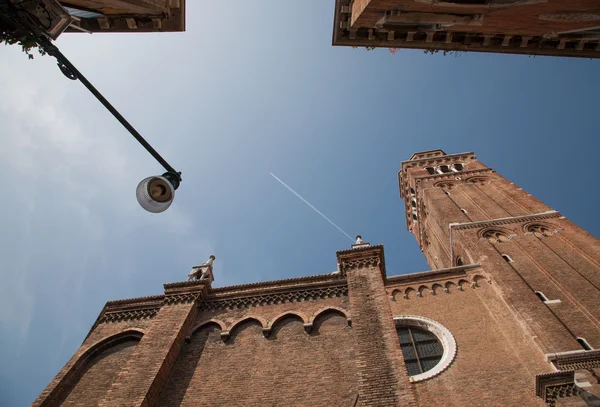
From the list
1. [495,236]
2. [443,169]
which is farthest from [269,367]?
[443,169]

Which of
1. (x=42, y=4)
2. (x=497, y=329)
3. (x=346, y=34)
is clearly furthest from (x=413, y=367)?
(x=42, y=4)

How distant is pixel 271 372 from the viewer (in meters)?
9.42

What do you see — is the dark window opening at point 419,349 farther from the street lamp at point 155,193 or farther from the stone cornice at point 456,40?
the street lamp at point 155,193

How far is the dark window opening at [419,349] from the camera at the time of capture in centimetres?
1321

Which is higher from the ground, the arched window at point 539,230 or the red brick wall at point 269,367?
the arched window at point 539,230

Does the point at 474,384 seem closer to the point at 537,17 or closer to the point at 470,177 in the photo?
the point at 537,17

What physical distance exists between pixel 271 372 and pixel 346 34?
384 inches

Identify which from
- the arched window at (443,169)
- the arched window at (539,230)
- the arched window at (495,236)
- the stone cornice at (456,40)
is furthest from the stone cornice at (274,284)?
the arched window at (443,169)

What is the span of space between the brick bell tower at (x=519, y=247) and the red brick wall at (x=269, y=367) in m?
6.38

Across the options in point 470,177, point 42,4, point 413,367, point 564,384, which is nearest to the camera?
point 42,4

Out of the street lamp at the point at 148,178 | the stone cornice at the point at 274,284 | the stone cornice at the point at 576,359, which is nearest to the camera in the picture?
the street lamp at the point at 148,178

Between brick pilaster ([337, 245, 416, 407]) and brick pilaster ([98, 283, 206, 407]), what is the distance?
488 centimetres

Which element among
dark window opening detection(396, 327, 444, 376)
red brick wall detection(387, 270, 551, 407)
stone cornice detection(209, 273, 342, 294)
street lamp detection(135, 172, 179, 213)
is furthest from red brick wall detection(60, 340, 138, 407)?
dark window opening detection(396, 327, 444, 376)

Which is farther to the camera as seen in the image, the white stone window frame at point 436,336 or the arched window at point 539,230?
the arched window at point 539,230
